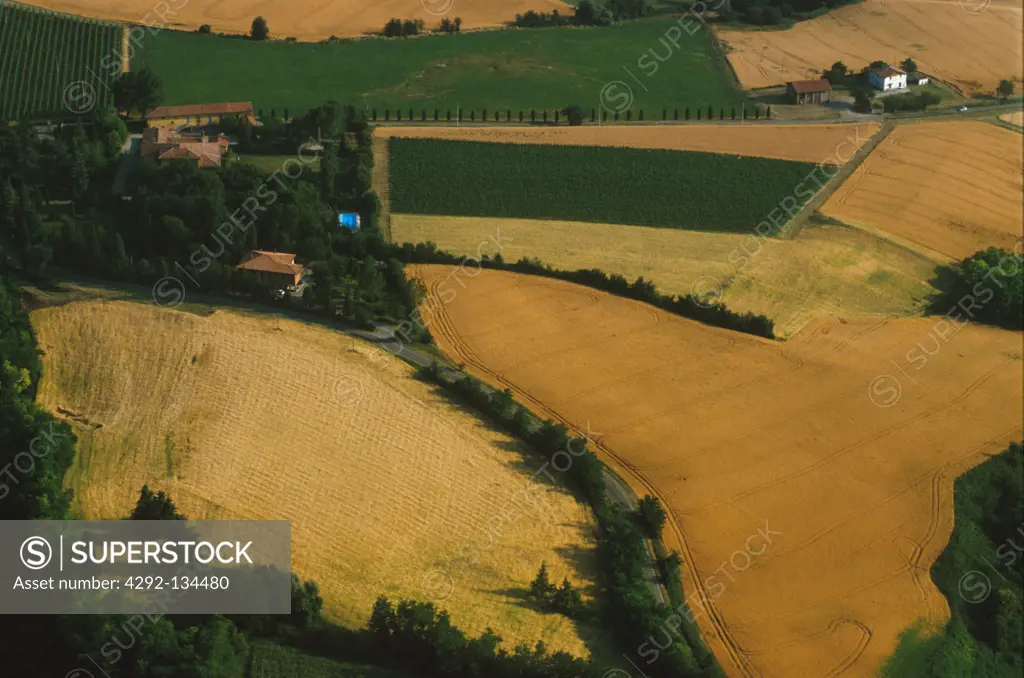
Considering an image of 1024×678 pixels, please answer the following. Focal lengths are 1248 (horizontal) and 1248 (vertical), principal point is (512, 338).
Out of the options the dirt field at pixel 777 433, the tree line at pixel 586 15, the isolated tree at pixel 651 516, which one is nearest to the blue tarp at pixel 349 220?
the dirt field at pixel 777 433

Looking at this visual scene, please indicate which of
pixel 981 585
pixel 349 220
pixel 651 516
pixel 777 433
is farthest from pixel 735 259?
pixel 981 585

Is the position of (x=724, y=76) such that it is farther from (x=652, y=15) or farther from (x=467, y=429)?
(x=467, y=429)

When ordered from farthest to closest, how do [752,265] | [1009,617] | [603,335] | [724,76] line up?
[724,76]
[752,265]
[603,335]
[1009,617]

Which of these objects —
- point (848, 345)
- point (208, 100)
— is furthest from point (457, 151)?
point (848, 345)

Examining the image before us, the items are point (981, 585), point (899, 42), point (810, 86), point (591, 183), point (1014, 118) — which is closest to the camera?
point (981, 585)

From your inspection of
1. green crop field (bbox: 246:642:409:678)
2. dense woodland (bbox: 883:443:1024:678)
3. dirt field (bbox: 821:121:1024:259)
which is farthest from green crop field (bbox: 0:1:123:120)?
dense woodland (bbox: 883:443:1024:678)

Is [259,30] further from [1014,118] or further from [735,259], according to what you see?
[1014,118]
